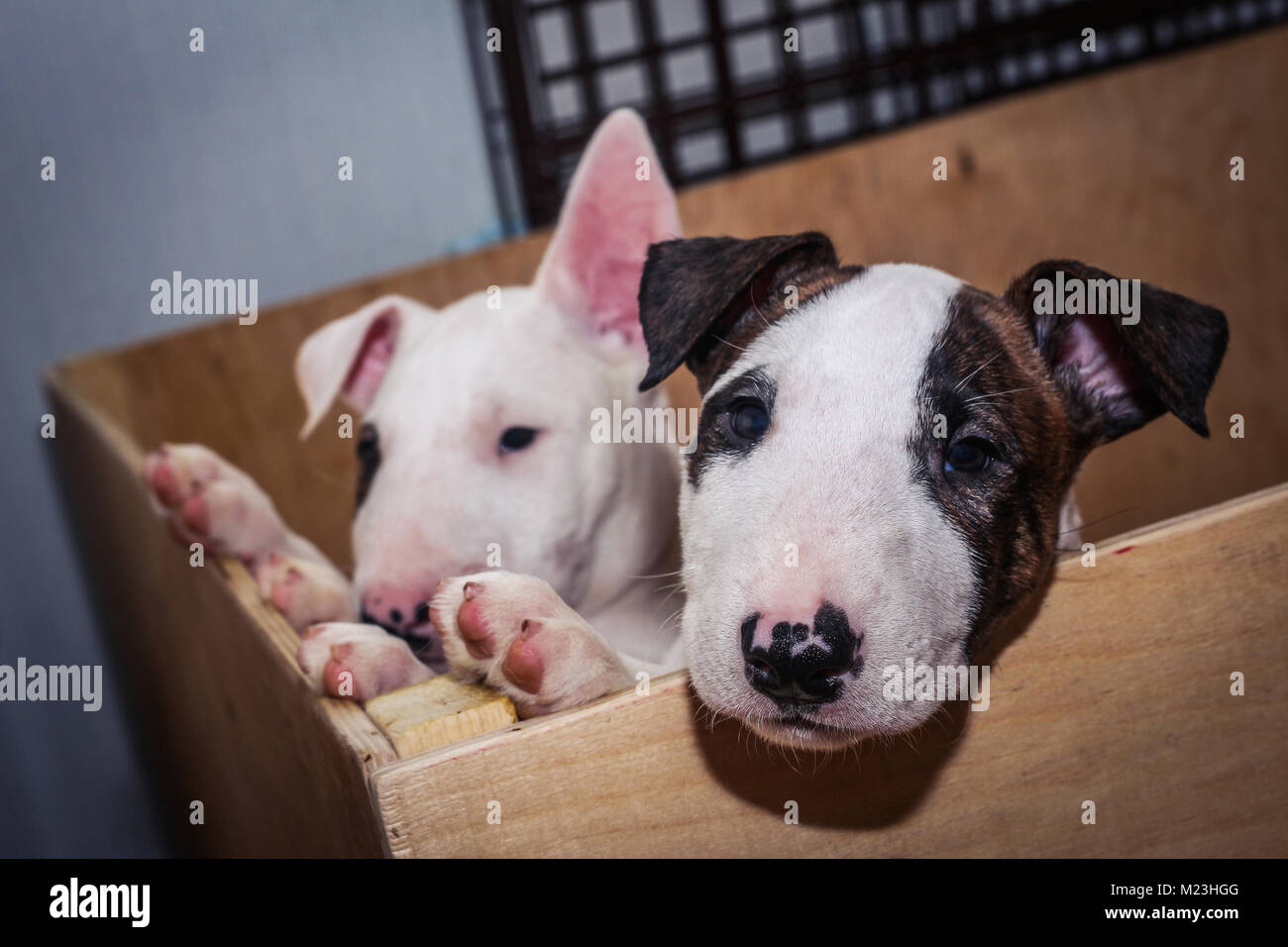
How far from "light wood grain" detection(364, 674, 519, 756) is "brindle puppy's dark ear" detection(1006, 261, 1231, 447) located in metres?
0.69

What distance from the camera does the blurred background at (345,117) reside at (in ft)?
11.1

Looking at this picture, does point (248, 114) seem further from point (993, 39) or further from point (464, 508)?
point (464, 508)

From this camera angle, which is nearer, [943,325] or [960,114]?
[943,325]

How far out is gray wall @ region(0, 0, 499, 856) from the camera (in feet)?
11.2

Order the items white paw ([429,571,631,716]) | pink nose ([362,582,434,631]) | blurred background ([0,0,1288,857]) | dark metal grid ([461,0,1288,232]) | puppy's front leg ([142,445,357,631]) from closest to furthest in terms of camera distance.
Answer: white paw ([429,571,631,716]) < pink nose ([362,582,434,631]) < puppy's front leg ([142,445,357,631]) < dark metal grid ([461,0,1288,232]) < blurred background ([0,0,1288,857])

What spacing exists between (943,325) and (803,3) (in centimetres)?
267

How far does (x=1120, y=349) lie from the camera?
4.26 feet

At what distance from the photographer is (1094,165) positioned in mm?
3133

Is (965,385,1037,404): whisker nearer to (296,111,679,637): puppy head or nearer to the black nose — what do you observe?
the black nose

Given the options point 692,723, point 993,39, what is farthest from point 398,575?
point 993,39

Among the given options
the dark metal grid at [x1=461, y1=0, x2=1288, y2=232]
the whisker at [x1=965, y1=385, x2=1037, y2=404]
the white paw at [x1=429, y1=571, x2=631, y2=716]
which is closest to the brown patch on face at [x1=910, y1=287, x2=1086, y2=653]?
the whisker at [x1=965, y1=385, x2=1037, y2=404]

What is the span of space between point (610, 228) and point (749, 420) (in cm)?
73

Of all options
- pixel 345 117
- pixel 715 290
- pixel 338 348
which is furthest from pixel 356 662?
pixel 345 117

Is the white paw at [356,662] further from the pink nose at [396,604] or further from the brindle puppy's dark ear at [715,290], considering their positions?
the brindle puppy's dark ear at [715,290]
